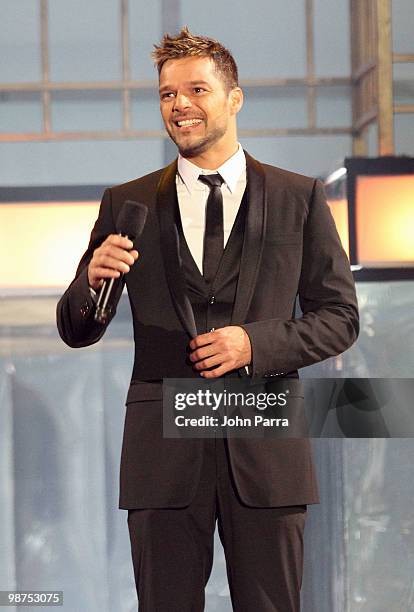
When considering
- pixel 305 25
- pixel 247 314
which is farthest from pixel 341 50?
pixel 247 314

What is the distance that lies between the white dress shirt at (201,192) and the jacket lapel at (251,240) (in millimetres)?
19

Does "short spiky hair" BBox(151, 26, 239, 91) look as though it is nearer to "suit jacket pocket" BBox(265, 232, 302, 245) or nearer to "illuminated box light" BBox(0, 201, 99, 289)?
"suit jacket pocket" BBox(265, 232, 302, 245)

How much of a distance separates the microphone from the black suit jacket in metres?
0.07

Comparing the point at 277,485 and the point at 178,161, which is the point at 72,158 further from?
the point at 277,485

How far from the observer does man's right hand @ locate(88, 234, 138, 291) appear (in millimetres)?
1311

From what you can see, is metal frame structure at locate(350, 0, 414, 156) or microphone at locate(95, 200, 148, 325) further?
metal frame structure at locate(350, 0, 414, 156)

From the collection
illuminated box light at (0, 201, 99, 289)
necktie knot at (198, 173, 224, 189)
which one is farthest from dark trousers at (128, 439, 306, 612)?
illuminated box light at (0, 201, 99, 289)

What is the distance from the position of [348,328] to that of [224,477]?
0.29 metres

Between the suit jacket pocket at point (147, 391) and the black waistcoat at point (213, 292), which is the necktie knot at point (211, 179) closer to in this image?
the black waistcoat at point (213, 292)

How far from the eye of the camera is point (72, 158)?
2438 millimetres

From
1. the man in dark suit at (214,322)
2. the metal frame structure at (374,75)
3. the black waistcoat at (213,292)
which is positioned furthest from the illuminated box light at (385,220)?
the black waistcoat at (213,292)

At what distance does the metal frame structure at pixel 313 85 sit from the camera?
2.41 m

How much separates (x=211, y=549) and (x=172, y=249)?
433mm

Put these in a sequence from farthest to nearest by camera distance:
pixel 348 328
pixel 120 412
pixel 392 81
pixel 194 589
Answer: pixel 120 412 < pixel 392 81 < pixel 348 328 < pixel 194 589
